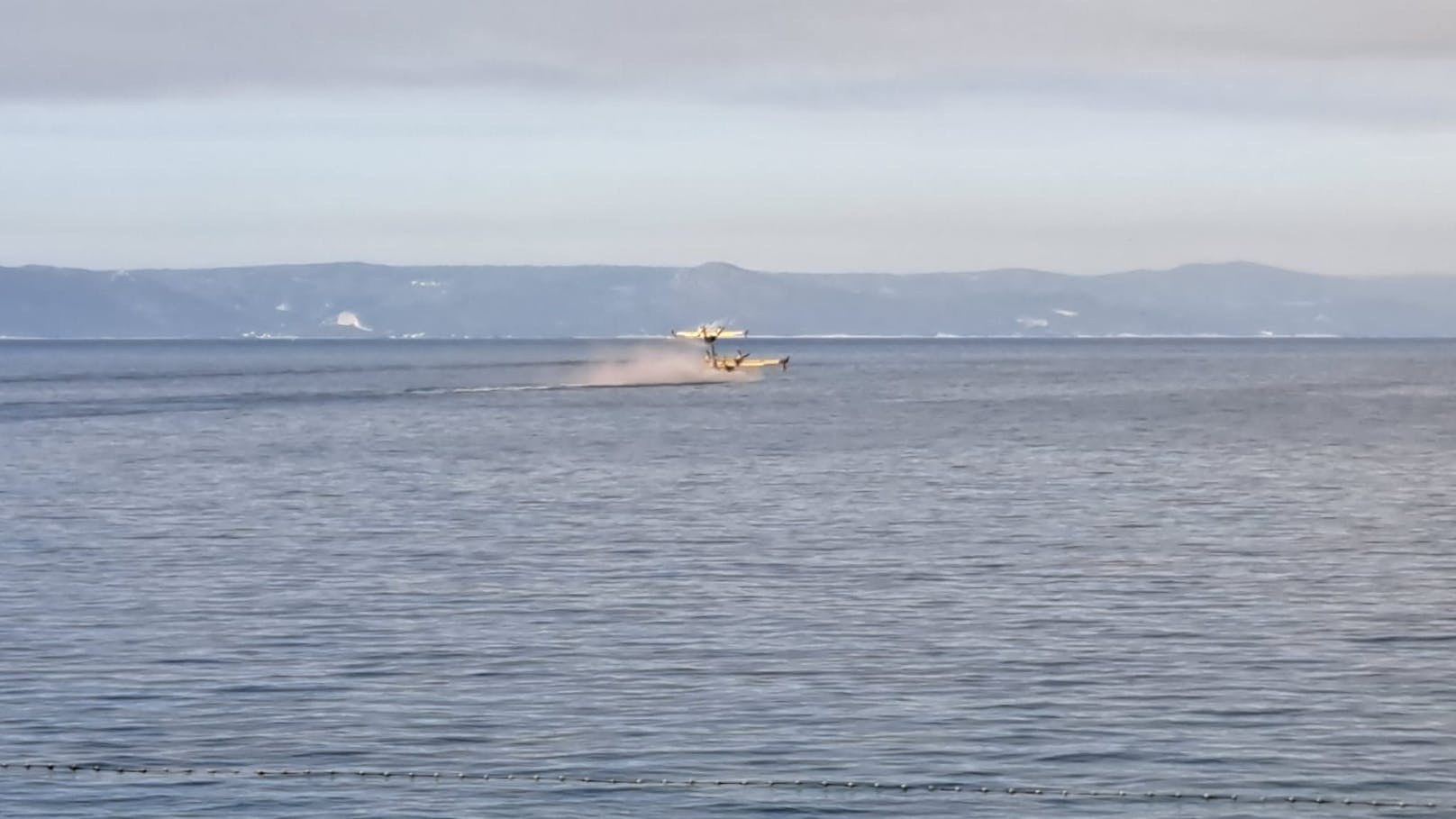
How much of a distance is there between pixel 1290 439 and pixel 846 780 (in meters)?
72.6

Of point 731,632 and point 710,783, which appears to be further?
point 731,632

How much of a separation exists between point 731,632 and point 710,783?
1056cm

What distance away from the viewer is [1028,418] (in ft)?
388

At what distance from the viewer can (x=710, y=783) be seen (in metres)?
25.7

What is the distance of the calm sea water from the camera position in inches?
1032

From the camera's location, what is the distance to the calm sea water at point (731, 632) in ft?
86.0

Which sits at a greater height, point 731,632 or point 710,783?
point 731,632

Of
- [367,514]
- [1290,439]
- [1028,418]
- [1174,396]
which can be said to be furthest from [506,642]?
[1174,396]

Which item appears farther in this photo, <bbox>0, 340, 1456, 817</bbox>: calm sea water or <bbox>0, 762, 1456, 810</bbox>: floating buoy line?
<bbox>0, 340, 1456, 817</bbox>: calm sea water

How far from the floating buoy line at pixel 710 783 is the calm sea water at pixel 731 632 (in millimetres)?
173

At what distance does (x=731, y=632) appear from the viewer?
36.2 m

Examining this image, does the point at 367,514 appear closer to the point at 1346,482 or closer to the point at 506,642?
the point at 506,642

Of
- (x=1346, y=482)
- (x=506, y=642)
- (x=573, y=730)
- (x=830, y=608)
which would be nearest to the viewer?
(x=573, y=730)

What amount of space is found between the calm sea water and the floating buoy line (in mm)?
173
